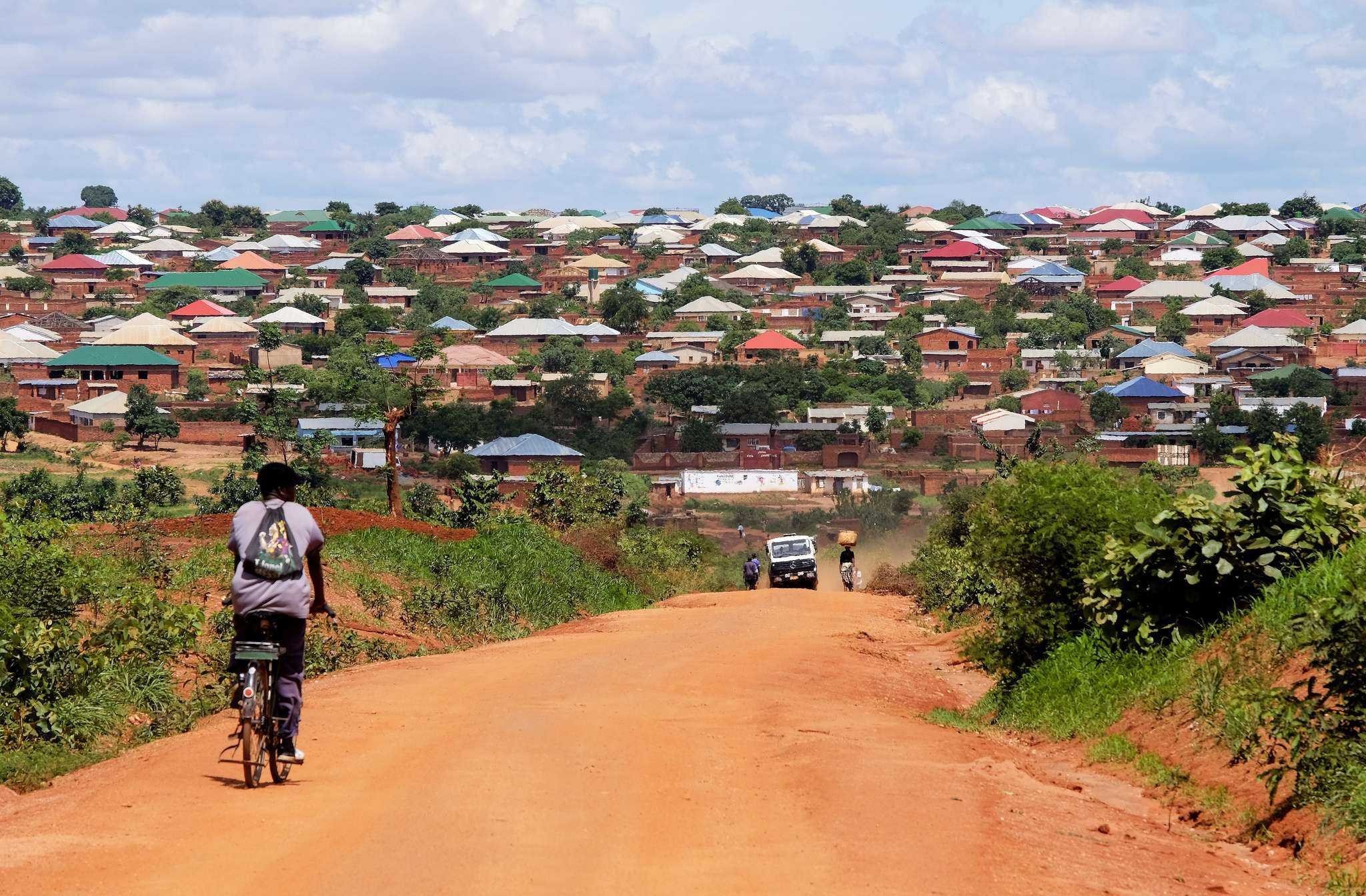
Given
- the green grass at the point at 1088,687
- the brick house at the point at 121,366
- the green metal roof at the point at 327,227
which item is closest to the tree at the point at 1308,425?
the green grass at the point at 1088,687

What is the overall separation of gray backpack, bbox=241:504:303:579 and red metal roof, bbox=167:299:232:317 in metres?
79.8

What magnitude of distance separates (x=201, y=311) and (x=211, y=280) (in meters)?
13.2

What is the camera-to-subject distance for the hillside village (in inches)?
2276

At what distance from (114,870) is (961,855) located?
2940 millimetres

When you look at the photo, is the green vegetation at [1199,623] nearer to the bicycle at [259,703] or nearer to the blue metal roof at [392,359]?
the bicycle at [259,703]

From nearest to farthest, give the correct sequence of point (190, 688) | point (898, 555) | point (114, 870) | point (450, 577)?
point (114, 870)
point (190, 688)
point (450, 577)
point (898, 555)

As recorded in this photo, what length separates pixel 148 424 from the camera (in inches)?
2196

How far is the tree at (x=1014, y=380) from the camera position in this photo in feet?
239

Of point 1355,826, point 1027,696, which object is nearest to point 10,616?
point 1027,696

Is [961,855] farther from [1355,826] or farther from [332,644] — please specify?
[332,644]

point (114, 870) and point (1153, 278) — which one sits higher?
point (1153, 278)

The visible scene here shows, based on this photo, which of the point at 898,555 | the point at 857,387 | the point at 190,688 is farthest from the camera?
the point at 857,387

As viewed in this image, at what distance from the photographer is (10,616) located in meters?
10.3

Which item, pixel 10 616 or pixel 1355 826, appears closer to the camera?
pixel 1355 826
